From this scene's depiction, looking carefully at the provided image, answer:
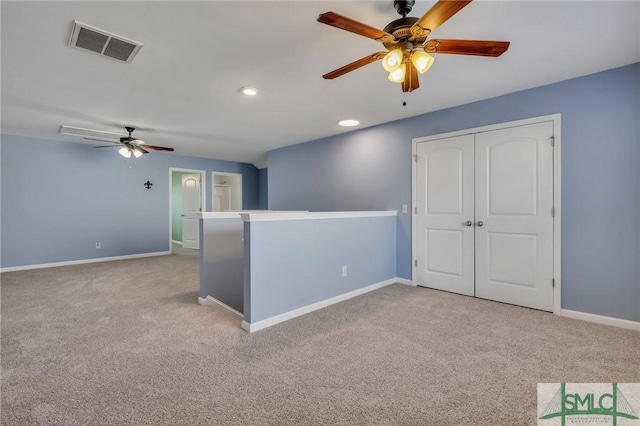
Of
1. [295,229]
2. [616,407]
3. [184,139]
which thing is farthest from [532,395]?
[184,139]

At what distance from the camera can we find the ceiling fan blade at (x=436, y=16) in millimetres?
1357

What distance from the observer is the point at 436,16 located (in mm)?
1464

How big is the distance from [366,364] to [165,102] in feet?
11.1

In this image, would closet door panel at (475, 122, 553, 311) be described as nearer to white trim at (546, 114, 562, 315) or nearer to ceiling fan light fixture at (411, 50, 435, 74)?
white trim at (546, 114, 562, 315)

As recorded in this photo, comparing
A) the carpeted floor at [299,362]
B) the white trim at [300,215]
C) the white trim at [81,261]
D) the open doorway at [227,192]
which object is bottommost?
the carpeted floor at [299,362]

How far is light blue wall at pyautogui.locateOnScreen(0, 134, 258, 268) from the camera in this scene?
4.89m

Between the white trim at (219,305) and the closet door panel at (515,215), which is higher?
the closet door panel at (515,215)

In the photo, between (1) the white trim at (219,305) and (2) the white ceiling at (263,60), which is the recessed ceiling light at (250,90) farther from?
(1) the white trim at (219,305)

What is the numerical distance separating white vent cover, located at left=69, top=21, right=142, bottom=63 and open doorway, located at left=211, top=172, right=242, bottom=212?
5608 mm

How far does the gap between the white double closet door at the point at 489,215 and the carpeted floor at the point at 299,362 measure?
0.33m

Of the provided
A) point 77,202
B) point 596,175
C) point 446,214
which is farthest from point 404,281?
point 77,202

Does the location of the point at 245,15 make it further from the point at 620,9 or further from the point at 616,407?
the point at 616,407

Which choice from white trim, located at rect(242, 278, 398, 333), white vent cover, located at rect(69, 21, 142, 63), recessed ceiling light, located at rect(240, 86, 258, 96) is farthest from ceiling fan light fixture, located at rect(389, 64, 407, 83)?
white trim, located at rect(242, 278, 398, 333)

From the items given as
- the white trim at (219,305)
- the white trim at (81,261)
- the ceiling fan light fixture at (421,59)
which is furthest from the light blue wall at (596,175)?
the white trim at (81,261)
